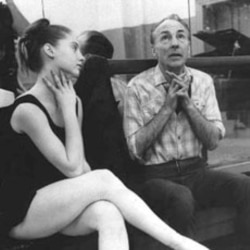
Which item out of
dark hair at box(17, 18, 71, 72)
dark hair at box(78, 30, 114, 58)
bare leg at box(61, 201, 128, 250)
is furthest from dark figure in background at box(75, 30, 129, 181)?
bare leg at box(61, 201, 128, 250)

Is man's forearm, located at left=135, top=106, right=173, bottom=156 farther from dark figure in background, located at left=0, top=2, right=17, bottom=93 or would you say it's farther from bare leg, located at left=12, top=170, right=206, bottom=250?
dark figure in background, located at left=0, top=2, right=17, bottom=93

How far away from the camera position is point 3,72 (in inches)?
66.9

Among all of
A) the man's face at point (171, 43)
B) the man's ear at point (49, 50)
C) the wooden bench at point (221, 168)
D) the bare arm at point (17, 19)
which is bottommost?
the wooden bench at point (221, 168)

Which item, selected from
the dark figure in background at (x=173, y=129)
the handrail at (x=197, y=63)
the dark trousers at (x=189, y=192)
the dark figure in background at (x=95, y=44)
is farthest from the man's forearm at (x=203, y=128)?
the dark figure in background at (x=95, y=44)

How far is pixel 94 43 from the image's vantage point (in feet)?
6.15

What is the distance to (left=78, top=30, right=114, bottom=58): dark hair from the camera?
187cm

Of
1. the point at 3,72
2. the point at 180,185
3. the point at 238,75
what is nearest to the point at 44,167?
the point at 3,72

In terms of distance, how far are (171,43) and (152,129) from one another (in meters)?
0.35

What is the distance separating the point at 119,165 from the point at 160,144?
22 cm

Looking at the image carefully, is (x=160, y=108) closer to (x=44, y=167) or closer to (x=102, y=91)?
(x=102, y=91)

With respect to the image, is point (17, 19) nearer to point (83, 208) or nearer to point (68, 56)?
point (68, 56)

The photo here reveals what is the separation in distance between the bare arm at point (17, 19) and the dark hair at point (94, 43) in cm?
21

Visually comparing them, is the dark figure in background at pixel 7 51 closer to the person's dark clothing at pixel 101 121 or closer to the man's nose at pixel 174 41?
the person's dark clothing at pixel 101 121

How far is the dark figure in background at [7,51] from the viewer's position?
170 centimetres
